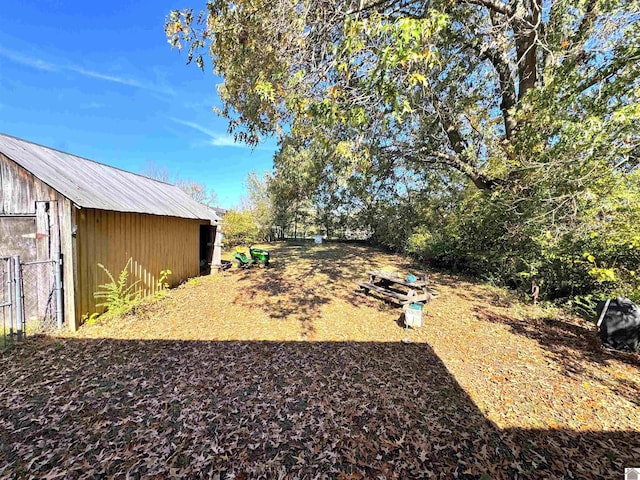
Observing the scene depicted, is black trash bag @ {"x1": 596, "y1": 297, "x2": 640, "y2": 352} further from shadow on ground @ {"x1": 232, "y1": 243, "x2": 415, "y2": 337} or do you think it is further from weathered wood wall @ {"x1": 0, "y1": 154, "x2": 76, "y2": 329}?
weathered wood wall @ {"x1": 0, "y1": 154, "x2": 76, "y2": 329}

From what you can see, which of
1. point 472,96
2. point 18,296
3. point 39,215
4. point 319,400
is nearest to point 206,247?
point 39,215

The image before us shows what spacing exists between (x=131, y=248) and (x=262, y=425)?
19.5ft

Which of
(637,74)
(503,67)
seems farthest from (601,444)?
(503,67)

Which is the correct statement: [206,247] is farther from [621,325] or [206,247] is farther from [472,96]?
[621,325]

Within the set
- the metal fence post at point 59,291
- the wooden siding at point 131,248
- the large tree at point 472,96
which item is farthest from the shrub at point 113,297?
the large tree at point 472,96

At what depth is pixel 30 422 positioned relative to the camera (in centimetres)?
283

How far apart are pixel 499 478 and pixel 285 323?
4.19 metres

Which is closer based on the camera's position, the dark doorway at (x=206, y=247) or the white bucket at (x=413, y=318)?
the white bucket at (x=413, y=318)

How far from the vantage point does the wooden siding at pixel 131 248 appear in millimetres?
5273

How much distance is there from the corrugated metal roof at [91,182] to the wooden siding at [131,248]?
298mm

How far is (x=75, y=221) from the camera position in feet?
16.5

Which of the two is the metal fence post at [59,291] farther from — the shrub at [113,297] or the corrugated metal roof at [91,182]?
the corrugated metal roof at [91,182]

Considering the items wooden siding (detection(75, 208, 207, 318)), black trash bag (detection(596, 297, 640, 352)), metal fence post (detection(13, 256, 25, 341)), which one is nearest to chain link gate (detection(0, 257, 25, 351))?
metal fence post (detection(13, 256, 25, 341))

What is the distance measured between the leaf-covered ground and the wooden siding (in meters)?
1.07
